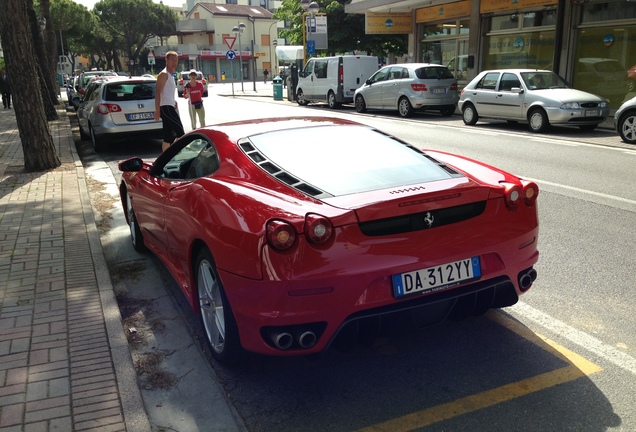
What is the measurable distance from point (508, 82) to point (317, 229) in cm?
1439

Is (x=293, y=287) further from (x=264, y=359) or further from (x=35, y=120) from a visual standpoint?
(x=35, y=120)

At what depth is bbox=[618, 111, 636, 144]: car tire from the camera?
12.5 meters

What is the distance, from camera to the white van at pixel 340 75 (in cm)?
2470

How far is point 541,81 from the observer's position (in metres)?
15.5

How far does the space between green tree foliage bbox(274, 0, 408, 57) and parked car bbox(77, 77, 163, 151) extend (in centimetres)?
2508

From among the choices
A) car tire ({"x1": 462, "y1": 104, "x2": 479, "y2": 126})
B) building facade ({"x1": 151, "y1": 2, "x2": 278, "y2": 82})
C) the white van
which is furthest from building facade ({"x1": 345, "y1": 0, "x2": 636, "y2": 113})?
building facade ({"x1": 151, "y1": 2, "x2": 278, "y2": 82})

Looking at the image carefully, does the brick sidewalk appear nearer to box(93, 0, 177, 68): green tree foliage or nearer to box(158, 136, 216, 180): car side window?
box(158, 136, 216, 180): car side window

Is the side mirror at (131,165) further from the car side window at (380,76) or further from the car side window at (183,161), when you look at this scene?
the car side window at (380,76)

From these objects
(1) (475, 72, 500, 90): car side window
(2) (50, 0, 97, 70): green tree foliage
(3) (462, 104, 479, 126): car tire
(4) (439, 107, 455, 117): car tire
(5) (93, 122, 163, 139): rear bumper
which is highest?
(2) (50, 0, 97, 70): green tree foliage

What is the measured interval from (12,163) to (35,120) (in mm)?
1817

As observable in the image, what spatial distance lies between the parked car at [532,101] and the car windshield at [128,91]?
8879mm

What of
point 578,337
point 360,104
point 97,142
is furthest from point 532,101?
point 578,337

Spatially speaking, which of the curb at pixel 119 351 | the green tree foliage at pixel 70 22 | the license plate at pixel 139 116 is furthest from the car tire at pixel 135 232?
the green tree foliage at pixel 70 22

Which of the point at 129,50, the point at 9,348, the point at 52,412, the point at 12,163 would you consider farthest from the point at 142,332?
Answer: the point at 129,50
